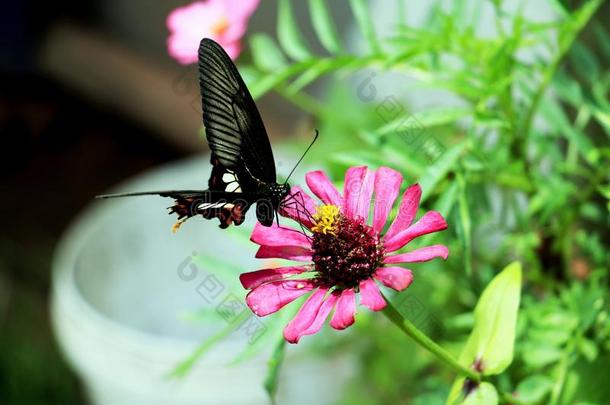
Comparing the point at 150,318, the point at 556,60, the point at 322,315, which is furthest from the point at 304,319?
the point at 150,318

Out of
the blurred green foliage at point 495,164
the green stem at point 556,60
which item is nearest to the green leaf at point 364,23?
the blurred green foliage at point 495,164

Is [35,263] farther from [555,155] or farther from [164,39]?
[555,155]

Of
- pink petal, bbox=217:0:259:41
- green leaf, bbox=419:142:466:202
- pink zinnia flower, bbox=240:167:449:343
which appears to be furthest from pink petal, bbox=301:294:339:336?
pink petal, bbox=217:0:259:41

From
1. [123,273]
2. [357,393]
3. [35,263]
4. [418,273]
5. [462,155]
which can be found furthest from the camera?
[35,263]

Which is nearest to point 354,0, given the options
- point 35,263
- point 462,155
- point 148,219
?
point 462,155

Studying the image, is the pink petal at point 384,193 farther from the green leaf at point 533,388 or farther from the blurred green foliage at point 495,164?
the green leaf at point 533,388

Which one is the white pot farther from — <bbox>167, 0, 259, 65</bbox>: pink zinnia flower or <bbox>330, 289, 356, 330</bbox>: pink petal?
<bbox>330, 289, 356, 330</bbox>: pink petal
